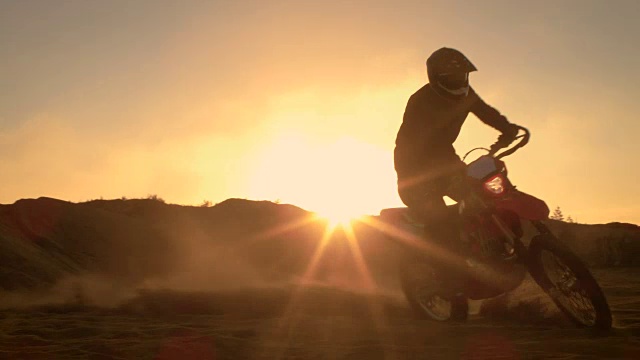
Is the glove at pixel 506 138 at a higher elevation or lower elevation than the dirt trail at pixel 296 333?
higher

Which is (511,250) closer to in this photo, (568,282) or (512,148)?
(568,282)

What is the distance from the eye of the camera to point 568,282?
5172mm

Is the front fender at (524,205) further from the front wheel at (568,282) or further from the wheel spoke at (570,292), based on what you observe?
the wheel spoke at (570,292)

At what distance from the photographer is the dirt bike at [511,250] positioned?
5.08 m

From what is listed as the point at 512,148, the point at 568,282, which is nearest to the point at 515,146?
the point at 512,148

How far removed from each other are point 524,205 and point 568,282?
67 centimetres

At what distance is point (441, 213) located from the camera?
6.11m

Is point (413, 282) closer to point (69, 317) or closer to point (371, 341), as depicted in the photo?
point (371, 341)

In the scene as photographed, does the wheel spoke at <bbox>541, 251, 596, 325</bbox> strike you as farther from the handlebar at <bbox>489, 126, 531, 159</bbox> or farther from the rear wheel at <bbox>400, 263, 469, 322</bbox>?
the rear wheel at <bbox>400, 263, 469, 322</bbox>

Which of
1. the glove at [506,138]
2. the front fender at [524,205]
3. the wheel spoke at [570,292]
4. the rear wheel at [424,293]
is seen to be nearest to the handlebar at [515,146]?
the glove at [506,138]

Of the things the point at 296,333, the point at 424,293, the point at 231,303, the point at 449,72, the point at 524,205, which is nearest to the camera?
the point at 524,205

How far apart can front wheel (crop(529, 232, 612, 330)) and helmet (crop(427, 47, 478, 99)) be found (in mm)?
1573

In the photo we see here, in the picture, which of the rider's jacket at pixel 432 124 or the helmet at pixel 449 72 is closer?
the helmet at pixel 449 72

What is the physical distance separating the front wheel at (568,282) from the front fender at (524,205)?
0.59ft
